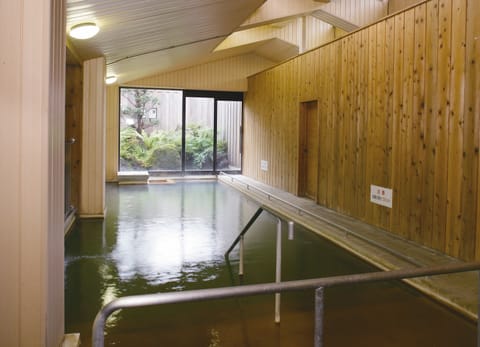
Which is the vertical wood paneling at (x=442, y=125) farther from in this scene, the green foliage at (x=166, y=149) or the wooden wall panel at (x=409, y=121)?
the green foliage at (x=166, y=149)

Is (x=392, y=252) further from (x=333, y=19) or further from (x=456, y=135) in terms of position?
(x=333, y=19)

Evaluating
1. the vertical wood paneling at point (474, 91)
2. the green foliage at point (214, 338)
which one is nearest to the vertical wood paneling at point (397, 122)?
the vertical wood paneling at point (474, 91)

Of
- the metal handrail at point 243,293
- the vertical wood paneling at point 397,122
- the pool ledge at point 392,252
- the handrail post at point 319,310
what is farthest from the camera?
the vertical wood paneling at point 397,122

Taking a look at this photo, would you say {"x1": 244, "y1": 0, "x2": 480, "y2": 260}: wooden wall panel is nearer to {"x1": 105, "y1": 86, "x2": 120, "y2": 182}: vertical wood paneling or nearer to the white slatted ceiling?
the white slatted ceiling

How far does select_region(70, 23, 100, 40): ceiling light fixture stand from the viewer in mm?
4203

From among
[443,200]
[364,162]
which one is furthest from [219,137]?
[443,200]

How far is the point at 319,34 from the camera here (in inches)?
397

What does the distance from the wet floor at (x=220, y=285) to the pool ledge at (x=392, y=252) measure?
0.36 ft

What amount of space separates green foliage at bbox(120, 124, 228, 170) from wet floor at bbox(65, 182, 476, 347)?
5.47 metres

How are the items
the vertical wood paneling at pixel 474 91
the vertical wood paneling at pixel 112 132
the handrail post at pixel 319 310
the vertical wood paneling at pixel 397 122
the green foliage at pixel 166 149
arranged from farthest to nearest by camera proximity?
1. the green foliage at pixel 166 149
2. the vertical wood paneling at pixel 112 132
3. the vertical wood paneling at pixel 397 122
4. the vertical wood paneling at pixel 474 91
5. the handrail post at pixel 319 310

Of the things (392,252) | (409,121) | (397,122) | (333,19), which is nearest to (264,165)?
(333,19)

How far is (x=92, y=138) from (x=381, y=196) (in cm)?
417

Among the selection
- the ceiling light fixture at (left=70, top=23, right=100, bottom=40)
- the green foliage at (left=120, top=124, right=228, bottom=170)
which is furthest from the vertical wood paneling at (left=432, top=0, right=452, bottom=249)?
the green foliage at (left=120, top=124, right=228, bottom=170)

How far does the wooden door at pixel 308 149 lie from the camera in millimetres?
7512
